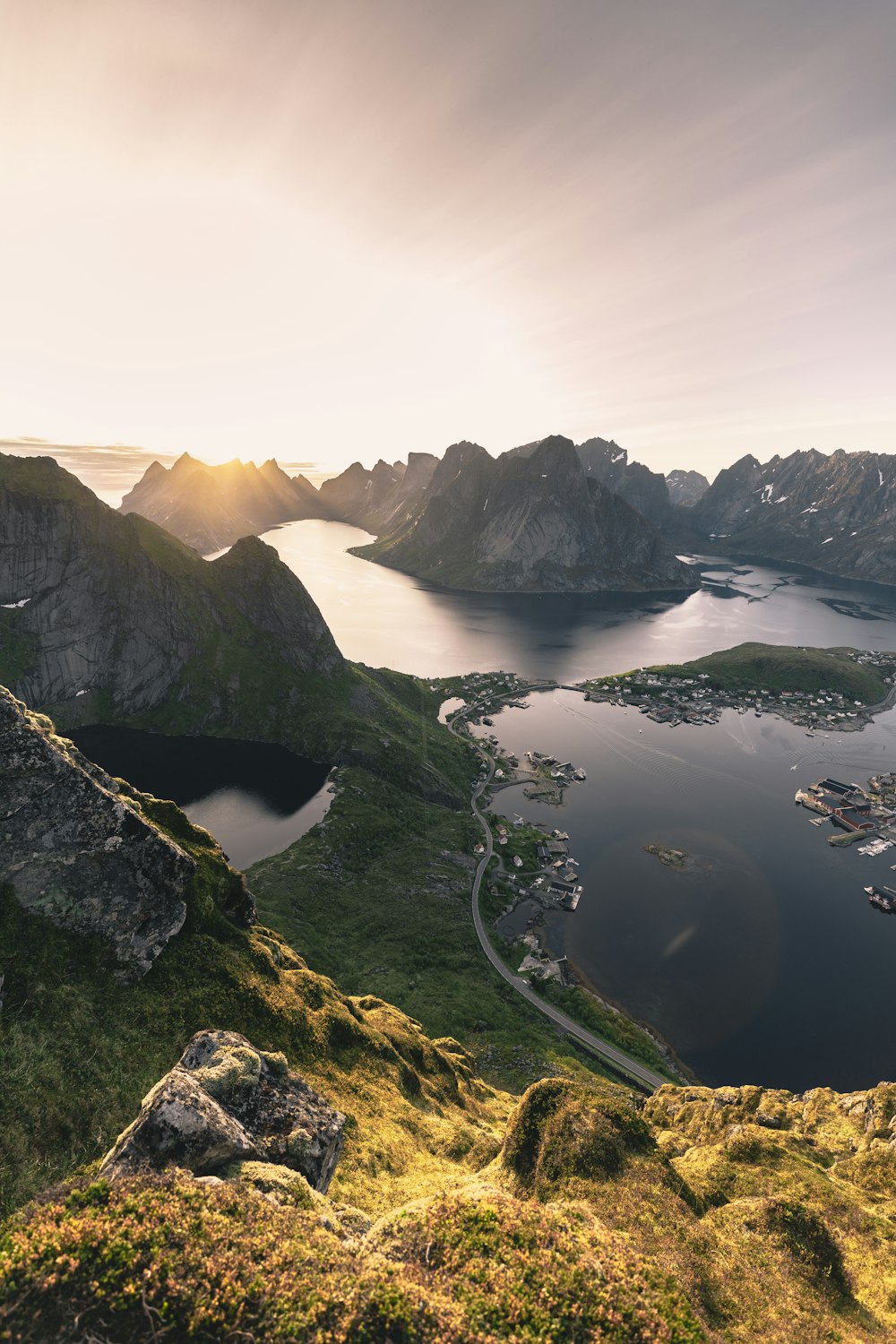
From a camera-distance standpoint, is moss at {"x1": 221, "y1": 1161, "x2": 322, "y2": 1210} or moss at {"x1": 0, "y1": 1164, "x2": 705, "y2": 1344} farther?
moss at {"x1": 221, "y1": 1161, "x2": 322, "y2": 1210}

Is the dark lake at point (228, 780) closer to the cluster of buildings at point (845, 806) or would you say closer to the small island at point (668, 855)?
the small island at point (668, 855)

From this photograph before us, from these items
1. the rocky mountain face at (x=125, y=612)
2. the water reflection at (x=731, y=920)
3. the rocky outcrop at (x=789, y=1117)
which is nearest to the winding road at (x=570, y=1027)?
the water reflection at (x=731, y=920)

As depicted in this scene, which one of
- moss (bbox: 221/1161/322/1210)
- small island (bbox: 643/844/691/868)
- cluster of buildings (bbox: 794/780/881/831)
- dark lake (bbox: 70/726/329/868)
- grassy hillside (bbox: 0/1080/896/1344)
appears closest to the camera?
grassy hillside (bbox: 0/1080/896/1344)

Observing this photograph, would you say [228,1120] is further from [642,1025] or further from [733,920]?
[733,920]

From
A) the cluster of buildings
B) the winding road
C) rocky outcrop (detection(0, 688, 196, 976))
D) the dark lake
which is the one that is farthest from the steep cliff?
the cluster of buildings

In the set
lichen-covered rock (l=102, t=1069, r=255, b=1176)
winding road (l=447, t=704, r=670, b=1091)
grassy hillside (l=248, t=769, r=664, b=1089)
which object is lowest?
winding road (l=447, t=704, r=670, b=1091)

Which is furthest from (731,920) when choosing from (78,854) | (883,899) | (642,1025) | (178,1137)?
(78,854)

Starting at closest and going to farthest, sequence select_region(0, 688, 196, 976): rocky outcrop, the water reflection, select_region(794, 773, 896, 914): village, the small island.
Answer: select_region(0, 688, 196, 976): rocky outcrop
the water reflection
the small island
select_region(794, 773, 896, 914): village

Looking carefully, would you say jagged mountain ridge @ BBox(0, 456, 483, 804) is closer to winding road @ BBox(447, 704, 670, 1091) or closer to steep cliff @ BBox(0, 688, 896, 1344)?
winding road @ BBox(447, 704, 670, 1091)
